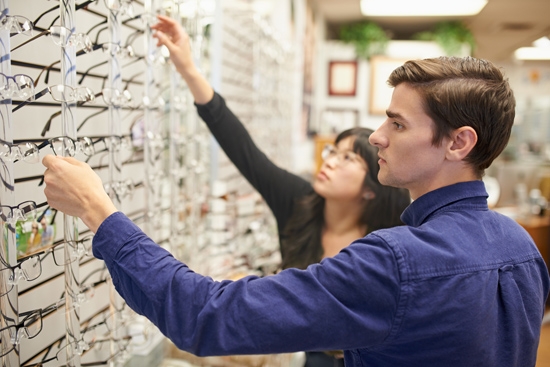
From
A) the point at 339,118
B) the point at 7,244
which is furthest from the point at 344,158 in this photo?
the point at 339,118

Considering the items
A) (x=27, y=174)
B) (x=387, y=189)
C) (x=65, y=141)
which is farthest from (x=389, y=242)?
(x=387, y=189)

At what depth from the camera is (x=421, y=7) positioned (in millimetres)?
7293

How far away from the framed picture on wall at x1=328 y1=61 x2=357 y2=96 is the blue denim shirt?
26.6 feet

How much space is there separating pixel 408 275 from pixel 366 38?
8.13 m

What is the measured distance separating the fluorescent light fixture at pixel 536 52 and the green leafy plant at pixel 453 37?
49.7 inches

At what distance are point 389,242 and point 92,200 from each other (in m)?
0.63

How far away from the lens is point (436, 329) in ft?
3.22

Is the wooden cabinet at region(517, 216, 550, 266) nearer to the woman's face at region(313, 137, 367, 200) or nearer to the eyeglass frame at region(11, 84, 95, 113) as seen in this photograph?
the woman's face at region(313, 137, 367, 200)

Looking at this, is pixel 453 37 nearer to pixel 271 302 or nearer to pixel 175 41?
pixel 175 41

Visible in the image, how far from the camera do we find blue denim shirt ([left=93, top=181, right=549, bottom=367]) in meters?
0.96

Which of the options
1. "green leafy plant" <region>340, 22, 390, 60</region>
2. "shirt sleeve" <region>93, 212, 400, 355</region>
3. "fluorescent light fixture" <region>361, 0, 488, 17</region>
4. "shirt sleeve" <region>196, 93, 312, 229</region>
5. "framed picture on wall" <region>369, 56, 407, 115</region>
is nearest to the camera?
"shirt sleeve" <region>93, 212, 400, 355</region>

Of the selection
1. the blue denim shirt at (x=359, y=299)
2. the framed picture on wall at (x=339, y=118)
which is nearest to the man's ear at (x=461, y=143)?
the blue denim shirt at (x=359, y=299)

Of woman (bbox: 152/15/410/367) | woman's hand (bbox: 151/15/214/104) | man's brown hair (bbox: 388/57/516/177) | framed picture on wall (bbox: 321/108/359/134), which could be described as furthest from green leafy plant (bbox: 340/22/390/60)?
man's brown hair (bbox: 388/57/516/177)

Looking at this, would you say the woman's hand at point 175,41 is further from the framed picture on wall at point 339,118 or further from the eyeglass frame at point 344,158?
the framed picture on wall at point 339,118
